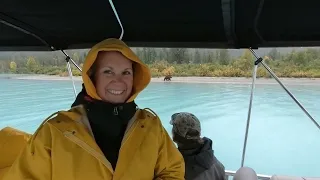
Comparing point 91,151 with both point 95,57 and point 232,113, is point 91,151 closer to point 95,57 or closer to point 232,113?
point 95,57

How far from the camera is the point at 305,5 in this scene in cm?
156

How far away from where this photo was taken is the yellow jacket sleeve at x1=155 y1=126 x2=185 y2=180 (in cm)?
122

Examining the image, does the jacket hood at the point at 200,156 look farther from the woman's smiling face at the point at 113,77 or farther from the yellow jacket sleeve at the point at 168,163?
the woman's smiling face at the point at 113,77

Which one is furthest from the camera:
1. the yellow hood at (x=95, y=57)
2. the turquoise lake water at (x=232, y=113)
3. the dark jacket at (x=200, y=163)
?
the turquoise lake water at (x=232, y=113)

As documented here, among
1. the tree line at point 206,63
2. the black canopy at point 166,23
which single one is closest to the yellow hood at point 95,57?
the black canopy at point 166,23

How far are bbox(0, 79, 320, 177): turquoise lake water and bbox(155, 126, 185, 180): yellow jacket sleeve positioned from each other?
7.48m

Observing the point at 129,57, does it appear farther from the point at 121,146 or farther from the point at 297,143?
the point at 297,143

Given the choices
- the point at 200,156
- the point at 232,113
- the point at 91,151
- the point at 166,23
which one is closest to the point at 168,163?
the point at 91,151

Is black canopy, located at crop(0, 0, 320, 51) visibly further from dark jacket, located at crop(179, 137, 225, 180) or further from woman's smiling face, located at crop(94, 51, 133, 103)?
dark jacket, located at crop(179, 137, 225, 180)

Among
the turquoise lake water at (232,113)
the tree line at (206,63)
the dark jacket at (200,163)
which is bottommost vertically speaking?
the turquoise lake water at (232,113)

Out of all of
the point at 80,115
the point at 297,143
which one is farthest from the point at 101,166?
the point at 297,143

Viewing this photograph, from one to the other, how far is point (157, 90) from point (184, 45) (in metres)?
12.9

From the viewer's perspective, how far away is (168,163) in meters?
1.24

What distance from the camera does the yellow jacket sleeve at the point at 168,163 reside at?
1.22 metres
